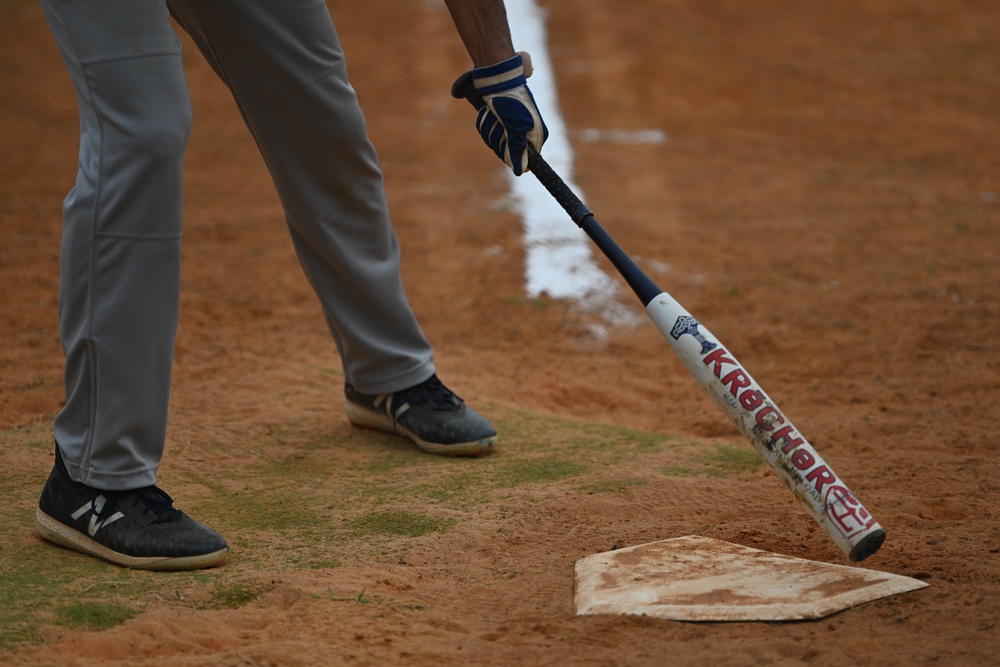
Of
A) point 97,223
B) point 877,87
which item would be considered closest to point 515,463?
point 97,223

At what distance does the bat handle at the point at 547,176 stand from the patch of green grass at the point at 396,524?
77cm

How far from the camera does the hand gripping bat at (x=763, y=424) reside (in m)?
2.02

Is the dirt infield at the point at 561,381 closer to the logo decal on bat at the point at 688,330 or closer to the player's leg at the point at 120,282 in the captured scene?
the player's leg at the point at 120,282

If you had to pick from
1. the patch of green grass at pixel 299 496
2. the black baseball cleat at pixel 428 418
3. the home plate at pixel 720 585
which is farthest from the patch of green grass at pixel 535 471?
the home plate at pixel 720 585

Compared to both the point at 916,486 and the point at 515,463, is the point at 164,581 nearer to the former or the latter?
the point at 515,463

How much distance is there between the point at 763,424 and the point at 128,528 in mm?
1312

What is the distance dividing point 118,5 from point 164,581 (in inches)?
44.7

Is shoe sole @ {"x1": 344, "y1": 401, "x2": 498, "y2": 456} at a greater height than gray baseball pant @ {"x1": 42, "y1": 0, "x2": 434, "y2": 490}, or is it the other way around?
gray baseball pant @ {"x1": 42, "y1": 0, "x2": 434, "y2": 490}

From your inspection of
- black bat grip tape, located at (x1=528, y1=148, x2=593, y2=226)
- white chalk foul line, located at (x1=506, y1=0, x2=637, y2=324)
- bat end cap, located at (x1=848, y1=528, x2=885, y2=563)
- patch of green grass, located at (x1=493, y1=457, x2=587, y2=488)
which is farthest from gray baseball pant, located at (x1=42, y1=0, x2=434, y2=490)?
white chalk foul line, located at (x1=506, y1=0, x2=637, y2=324)

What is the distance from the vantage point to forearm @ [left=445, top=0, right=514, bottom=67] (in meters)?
2.52

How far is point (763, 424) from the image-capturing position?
2146 mm

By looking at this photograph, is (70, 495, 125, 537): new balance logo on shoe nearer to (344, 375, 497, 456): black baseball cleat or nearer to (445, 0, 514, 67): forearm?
(344, 375, 497, 456): black baseball cleat

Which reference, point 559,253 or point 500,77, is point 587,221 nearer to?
point 500,77

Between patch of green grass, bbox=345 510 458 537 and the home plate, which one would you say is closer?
the home plate
